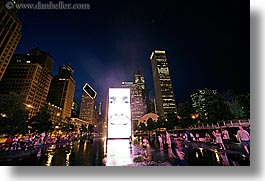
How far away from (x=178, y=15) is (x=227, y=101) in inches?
482

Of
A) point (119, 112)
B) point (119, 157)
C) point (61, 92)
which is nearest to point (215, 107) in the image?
point (119, 112)

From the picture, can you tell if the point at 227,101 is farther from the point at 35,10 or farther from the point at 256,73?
the point at 35,10

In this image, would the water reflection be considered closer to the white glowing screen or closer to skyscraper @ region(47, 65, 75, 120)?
the white glowing screen

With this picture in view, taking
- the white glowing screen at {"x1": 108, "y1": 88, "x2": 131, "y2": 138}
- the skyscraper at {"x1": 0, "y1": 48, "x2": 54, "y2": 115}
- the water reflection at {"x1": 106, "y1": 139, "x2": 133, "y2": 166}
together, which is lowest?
the water reflection at {"x1": 106, "y1": 139, "x2": 133, "y2": 166}

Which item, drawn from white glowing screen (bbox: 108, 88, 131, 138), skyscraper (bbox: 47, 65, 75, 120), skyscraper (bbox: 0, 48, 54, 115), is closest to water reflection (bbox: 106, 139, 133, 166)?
white glowing screen (bbox: 108, 88, 131, 138)

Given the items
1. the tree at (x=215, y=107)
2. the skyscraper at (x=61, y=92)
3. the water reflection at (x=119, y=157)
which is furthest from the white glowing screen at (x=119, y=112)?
the skyscraper at (x=61, y=92)

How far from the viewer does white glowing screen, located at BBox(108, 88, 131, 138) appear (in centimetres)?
1229

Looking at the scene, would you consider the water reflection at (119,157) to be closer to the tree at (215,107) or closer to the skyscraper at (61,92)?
the tree at (215,107)

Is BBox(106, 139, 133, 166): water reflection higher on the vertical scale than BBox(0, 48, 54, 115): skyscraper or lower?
lower

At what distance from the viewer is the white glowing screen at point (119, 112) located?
12.3 metres

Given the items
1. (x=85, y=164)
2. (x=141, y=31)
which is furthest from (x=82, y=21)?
(x=85, y=164)

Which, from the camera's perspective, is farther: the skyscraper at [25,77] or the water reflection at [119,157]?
the skyscraper at [25,77]

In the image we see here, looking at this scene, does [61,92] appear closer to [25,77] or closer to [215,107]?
[25,77]

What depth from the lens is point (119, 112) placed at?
1311 centimetres
